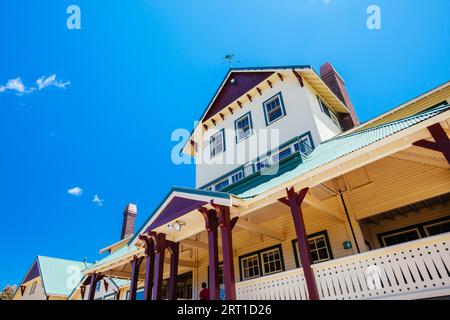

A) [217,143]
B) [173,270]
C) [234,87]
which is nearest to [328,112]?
[234,87]

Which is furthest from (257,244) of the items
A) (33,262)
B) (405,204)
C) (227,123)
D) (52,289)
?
(33,262)

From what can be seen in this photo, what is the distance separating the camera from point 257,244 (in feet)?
40.4

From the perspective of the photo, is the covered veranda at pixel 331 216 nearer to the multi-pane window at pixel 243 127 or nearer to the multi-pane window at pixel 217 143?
the multi-pane window at pixel 243 127

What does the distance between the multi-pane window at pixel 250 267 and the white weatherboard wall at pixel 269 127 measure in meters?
4.87

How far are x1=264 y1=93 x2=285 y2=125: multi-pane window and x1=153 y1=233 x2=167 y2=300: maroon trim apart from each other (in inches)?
310

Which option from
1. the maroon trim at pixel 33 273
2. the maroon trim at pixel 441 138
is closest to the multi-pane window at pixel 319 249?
the maroon trim at pixel 441 138

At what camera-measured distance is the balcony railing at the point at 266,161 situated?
40.9 ft

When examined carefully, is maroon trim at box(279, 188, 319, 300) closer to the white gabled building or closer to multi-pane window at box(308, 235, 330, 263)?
the white gabled building
